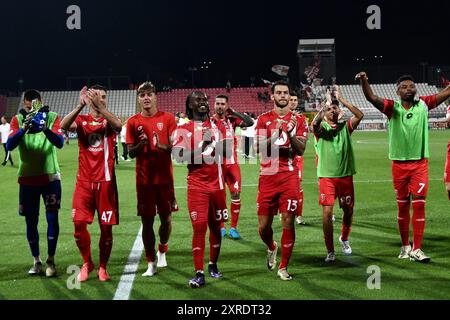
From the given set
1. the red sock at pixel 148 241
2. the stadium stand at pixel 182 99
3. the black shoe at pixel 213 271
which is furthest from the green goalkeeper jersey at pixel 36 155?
the stadium stand at pixel 182 99

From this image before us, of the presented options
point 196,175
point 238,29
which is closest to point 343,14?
point 238,29

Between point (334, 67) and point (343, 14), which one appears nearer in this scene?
point (343, 14)

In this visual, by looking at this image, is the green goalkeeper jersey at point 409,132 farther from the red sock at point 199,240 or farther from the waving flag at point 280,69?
the waving flag at point 280,69

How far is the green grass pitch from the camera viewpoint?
5422 millimetres

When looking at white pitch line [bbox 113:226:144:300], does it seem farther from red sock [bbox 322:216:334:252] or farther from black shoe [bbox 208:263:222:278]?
red sock [bbox 322:216:334:252]

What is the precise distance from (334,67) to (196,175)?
60401mm

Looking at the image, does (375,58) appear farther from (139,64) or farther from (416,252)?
(416,252)

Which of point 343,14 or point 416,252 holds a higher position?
point 343,14

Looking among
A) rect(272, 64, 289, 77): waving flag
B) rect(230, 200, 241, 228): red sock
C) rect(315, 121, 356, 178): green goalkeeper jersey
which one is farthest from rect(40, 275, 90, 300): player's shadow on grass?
rect(272, 64, 289, 77): waving flag

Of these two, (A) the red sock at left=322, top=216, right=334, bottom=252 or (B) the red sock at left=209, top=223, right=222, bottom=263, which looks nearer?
(B) the red sock at left=209, top=223, right=222, bottom=263

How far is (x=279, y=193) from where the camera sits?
6.09m

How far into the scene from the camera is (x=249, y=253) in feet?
24.0

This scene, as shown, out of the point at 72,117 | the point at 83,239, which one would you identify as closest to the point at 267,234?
the point at 83,239

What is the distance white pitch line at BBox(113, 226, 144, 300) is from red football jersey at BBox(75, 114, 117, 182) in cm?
111
